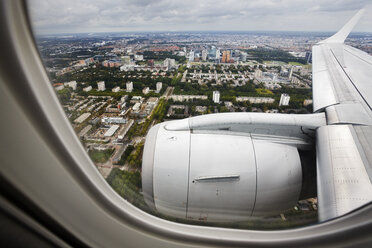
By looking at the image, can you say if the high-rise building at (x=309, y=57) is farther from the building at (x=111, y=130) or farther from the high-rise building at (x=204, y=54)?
the high-rise building at (x=204, y=54)

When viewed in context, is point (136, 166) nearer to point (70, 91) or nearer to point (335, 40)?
point (70, 91)

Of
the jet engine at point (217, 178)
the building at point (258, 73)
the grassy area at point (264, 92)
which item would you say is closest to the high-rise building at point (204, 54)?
the building at point (258, 73)

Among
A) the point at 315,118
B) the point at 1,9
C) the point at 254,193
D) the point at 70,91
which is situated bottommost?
the point at 254,193

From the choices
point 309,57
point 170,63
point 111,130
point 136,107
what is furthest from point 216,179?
point 170,63

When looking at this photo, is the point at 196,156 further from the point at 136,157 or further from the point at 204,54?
the point at 204,54

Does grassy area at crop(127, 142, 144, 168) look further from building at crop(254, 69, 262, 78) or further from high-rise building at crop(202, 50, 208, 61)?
high-rise building at crop(202, 50, 208, 61)

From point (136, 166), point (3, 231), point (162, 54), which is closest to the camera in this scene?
point (3, 231)

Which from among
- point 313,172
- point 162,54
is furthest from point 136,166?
point 162,54
